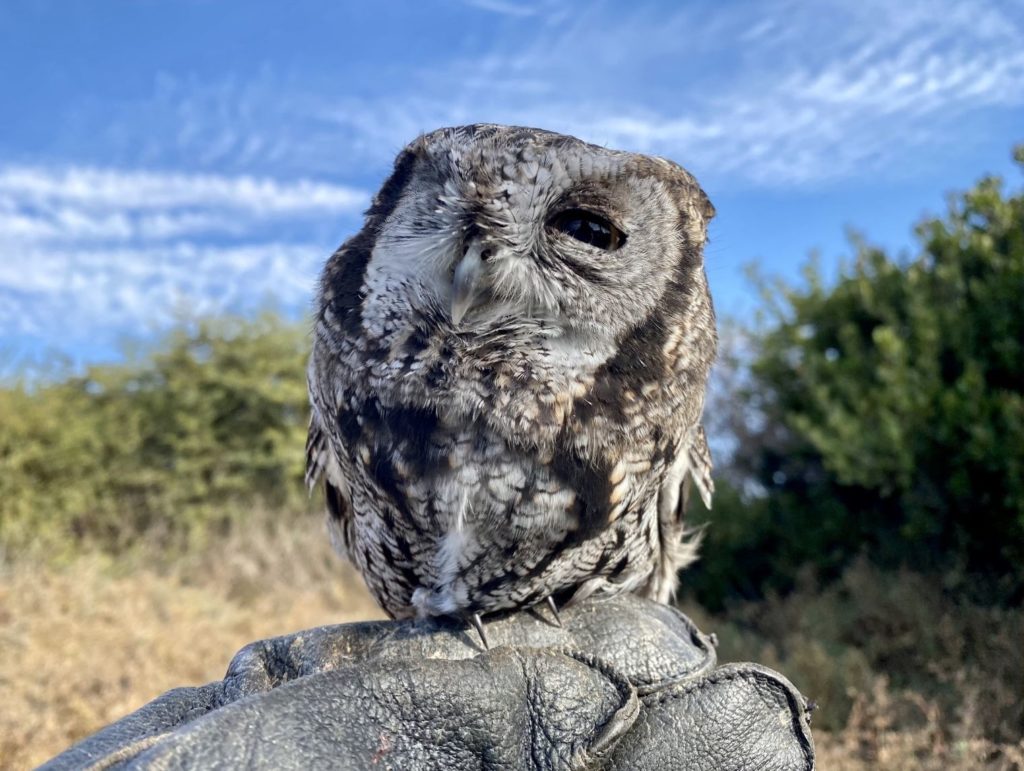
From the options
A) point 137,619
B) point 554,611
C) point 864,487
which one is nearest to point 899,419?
point 864,487

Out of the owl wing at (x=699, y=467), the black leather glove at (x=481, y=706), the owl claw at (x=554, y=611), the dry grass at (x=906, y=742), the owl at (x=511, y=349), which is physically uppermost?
the owl at (x=511, y=349)

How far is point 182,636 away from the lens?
5695mm

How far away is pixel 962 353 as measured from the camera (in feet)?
15.8

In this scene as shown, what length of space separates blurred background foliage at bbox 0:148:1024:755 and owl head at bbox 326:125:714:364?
10.4 feet

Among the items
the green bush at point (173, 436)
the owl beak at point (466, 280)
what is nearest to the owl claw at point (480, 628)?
the owl beak at point (466, 280)

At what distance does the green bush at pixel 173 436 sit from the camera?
826 cm

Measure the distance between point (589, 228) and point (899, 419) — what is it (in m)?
4.27

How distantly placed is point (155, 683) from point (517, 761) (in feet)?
15.0

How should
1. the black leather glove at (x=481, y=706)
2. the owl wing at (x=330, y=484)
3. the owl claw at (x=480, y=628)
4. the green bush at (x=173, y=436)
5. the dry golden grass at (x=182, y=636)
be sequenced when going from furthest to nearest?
the green bush at (x=173, y=436)
the dry golden grass at (x=182, y=636)
the owl wing at (x=330, y=484)
the owl claw at (x=480, y=628)
the black leather glove at (x=481, y=706)

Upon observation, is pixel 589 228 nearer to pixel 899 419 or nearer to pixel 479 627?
pixel 479 627

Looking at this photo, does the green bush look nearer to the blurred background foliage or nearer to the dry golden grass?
the blurred background foliage

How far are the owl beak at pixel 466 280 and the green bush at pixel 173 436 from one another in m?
8.53

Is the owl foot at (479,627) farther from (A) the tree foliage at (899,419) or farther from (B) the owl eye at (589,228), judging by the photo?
(A) the tree foliage at (899,419)

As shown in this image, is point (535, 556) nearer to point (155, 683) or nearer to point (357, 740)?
point (357, 740)
